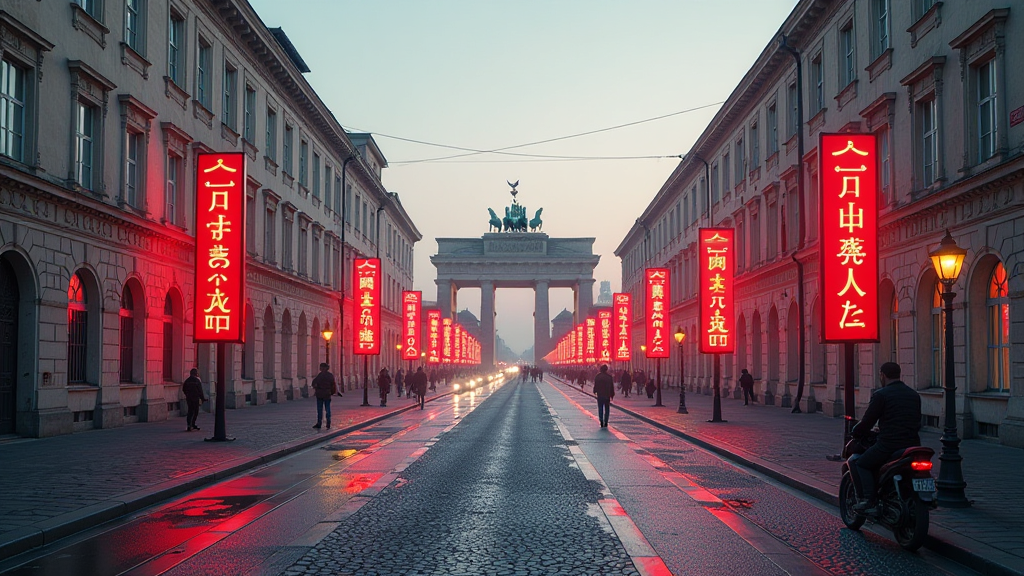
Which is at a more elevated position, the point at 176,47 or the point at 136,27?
the point at 176,47

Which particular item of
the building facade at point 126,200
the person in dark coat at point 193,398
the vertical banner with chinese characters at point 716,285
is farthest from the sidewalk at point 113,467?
the vertical banner with chinese characters at point 716,285

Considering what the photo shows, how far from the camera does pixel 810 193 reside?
1252 inches

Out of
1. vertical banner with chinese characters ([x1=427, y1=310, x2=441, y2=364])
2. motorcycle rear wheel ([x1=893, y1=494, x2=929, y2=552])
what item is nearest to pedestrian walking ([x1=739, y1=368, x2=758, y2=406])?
vertical banner with chinese characters ([x1=427, y1=310, x2=441, y2=364])

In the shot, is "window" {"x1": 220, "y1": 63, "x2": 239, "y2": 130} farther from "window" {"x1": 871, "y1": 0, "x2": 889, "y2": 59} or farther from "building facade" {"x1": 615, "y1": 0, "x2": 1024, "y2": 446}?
"window" {"x1": 871, "y1": 0, "x2": 889, "y2": 59}

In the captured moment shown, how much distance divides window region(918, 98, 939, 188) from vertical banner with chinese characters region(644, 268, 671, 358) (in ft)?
58.2

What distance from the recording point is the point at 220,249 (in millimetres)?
21062

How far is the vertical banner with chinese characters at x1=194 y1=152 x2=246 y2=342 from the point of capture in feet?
67.4

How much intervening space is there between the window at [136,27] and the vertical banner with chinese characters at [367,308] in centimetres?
1552

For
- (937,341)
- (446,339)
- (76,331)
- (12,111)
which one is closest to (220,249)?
(76,331)

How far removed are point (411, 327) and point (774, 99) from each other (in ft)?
75.5

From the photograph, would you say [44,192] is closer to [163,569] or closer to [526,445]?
[526,445]

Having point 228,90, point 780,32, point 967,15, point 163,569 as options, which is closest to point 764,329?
point 780,32

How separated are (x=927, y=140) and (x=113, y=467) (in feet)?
63.4

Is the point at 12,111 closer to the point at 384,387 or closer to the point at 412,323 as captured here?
the point at 384,387
